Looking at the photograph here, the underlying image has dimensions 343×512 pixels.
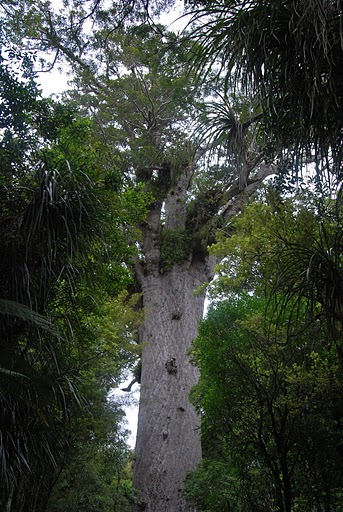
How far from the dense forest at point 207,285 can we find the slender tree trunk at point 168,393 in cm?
3

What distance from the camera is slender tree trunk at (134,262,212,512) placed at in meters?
6.62

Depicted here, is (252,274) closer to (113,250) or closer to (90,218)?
(113,250)

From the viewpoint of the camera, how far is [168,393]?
24.7 ft

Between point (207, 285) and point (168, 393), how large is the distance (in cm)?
261

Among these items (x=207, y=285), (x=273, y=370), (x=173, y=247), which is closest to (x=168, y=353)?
(x=173, y=247)

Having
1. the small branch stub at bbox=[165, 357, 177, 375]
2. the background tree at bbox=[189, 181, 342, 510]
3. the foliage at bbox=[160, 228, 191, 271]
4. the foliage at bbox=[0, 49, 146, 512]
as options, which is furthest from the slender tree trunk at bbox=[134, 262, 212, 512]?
the foliage at bbox=[0, 49, 146, 512]

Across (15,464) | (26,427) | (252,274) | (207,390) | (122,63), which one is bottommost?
(15,464)

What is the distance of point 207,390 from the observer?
463 centimetres

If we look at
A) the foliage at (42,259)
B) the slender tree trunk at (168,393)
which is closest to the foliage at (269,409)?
the foliage at (42,259)

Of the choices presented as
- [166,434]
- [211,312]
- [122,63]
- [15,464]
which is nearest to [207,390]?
[211,312]

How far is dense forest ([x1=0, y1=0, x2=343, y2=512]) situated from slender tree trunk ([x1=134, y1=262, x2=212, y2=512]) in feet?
0.10

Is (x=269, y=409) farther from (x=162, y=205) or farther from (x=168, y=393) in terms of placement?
(x=162, y=205)

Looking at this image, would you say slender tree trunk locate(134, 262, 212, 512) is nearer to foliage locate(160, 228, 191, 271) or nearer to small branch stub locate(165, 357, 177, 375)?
small branch stub locate(165, 357, 177, 375)

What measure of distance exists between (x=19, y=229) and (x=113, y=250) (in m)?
1.37
